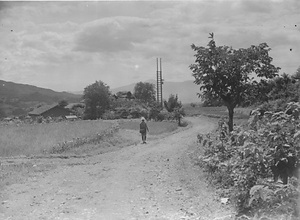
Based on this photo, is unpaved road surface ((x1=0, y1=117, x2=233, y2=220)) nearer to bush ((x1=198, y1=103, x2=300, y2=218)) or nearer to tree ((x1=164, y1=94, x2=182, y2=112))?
bush ((x1=198, y1=103, x2=300, y2=218))

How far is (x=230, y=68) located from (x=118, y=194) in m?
6.47

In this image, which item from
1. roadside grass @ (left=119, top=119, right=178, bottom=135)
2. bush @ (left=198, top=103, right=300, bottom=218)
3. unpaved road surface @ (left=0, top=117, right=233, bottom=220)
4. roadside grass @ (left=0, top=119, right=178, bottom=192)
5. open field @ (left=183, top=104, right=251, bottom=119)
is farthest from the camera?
open field @ (left=183, top=104, right=251, bottom=119)

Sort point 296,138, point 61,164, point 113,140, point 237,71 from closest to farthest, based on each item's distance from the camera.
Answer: point 296,138 < point 237,71 < point 61,164 < point 113,140

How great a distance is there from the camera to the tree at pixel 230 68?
12.7 meters

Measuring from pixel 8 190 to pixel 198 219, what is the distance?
19.0 ft

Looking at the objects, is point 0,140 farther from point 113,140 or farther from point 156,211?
point 156,211

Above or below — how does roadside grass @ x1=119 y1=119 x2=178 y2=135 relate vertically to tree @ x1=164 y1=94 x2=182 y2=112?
below

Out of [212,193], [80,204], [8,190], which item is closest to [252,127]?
[212,193]

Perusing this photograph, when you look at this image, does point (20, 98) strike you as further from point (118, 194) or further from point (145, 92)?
point (118, 194)

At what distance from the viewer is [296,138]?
6027 millimetres

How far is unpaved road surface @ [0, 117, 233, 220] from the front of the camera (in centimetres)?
715

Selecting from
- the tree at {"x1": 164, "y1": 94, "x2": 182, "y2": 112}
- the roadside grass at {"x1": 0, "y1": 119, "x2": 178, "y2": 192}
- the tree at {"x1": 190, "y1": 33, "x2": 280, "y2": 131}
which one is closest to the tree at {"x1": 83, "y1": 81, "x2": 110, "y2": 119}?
the tree at {"x1": 164, "y1": 94, "x2": 182, "y2": 112}

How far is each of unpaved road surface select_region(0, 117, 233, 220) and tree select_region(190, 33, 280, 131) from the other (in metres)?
3.03

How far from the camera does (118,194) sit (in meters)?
8.72
